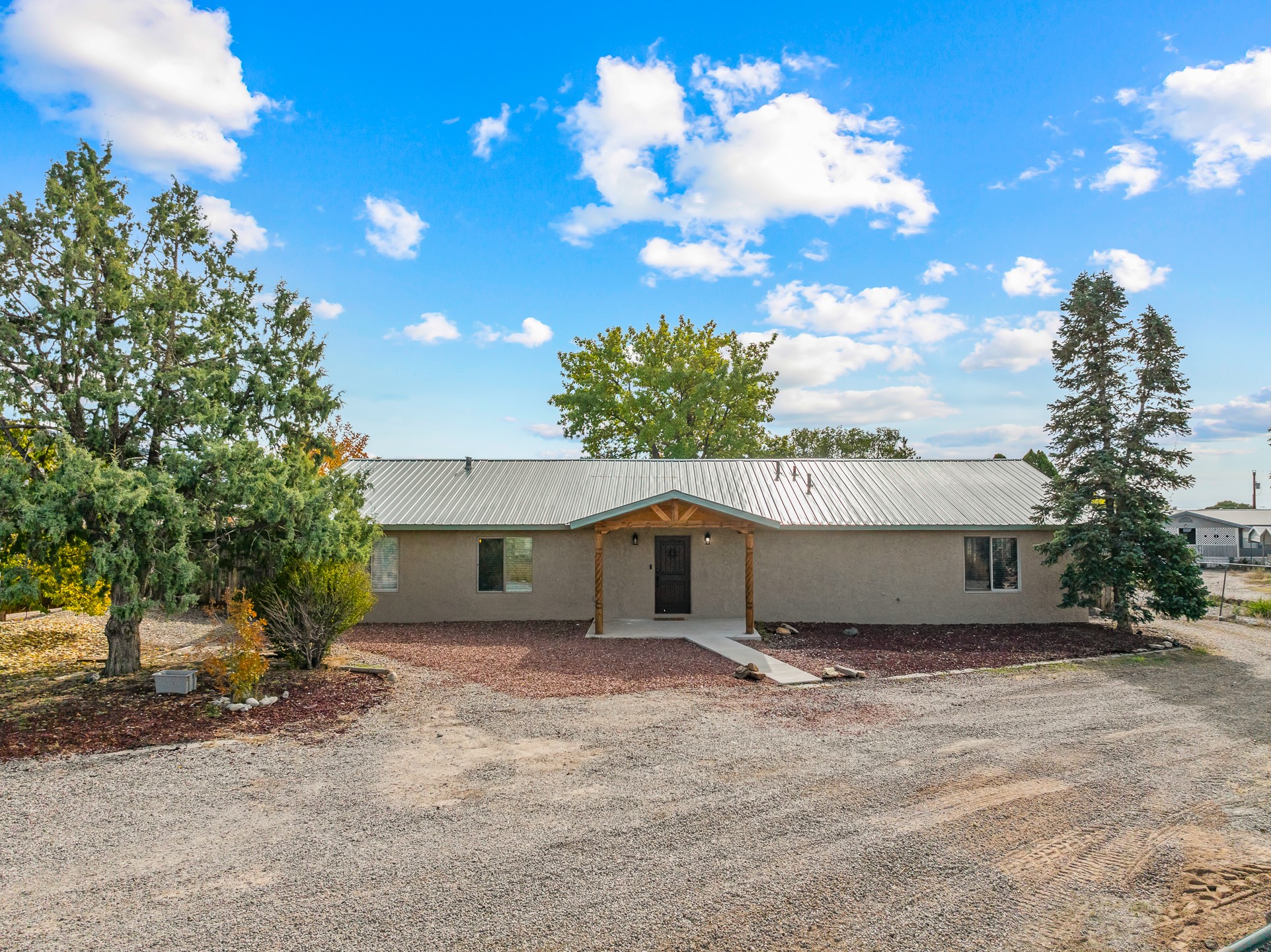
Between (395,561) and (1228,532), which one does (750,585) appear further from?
(1228,532)

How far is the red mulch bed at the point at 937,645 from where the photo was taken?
11.4 metres

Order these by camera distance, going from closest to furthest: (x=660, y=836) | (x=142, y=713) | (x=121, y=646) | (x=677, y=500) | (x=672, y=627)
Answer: (x=660, y=836), (x=142, y=713), (x=121, y=646), (x=677, y=500), (x=672, y=627)

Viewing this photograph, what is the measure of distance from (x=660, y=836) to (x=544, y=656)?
7039 millimetres

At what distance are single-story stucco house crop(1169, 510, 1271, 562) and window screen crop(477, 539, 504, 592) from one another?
150 ft

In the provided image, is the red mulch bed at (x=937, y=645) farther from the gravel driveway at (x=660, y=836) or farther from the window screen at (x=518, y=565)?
the window screen at (x=518, y=565)

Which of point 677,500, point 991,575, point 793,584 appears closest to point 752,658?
point 677,500

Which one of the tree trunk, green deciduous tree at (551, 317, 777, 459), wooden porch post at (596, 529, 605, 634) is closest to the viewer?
the tree trunk

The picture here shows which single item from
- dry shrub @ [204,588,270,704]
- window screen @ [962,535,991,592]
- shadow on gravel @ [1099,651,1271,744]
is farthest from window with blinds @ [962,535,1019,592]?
dry shrub @ [204,588,270,704]

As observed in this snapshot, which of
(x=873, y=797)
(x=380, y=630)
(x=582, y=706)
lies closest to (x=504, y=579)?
(x=380, y=630)

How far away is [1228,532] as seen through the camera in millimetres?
46531

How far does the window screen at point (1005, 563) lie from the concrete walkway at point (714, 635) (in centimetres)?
568

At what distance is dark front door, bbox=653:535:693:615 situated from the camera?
Answer: 15.8 metres

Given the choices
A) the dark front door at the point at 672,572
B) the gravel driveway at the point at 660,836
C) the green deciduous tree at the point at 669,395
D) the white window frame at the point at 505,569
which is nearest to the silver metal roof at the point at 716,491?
the white window frame at the point at 505,569

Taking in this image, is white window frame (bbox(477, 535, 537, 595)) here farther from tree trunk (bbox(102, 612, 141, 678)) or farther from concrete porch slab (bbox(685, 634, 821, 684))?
tree trunk (bbox(102, 612, 141, 678))
